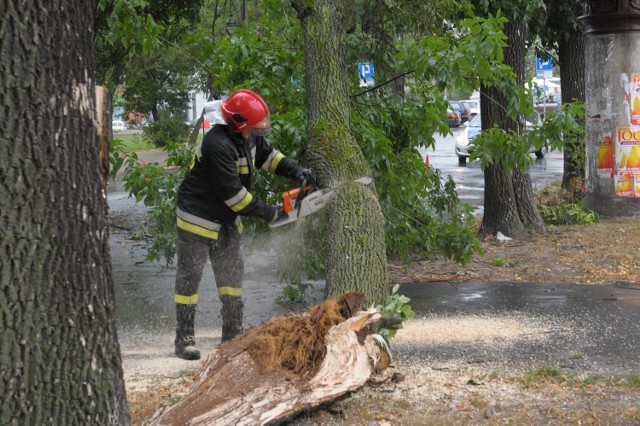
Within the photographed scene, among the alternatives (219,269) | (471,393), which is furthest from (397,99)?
(471,393)

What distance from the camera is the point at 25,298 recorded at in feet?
9.43

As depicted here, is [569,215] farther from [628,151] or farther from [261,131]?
[261,131]

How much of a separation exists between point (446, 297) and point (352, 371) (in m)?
3.24

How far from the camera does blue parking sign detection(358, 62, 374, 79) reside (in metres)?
7.54

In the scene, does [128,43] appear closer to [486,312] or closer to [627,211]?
[486,312]

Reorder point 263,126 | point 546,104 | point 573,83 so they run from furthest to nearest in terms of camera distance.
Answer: point 546,104 < point 573,83 < point 263,126

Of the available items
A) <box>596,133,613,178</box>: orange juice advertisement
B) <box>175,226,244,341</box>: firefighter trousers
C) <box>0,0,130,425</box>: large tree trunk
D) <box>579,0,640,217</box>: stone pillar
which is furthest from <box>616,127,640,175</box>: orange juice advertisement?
<box>0,0,130,425</box>: large tree trunk

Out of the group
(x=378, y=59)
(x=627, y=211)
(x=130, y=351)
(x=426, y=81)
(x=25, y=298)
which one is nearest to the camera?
(x=25, y=298)

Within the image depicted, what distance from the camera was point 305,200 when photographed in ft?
18.7

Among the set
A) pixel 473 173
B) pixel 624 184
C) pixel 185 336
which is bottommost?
pixel 185 336

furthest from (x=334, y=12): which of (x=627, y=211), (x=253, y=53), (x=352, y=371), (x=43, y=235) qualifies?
(x=627, y=211)

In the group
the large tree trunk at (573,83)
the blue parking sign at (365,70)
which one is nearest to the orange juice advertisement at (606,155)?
the large tree trunk at (573,83)

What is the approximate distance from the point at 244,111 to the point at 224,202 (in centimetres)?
62

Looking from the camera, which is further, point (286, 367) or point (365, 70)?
point (365, 70)
